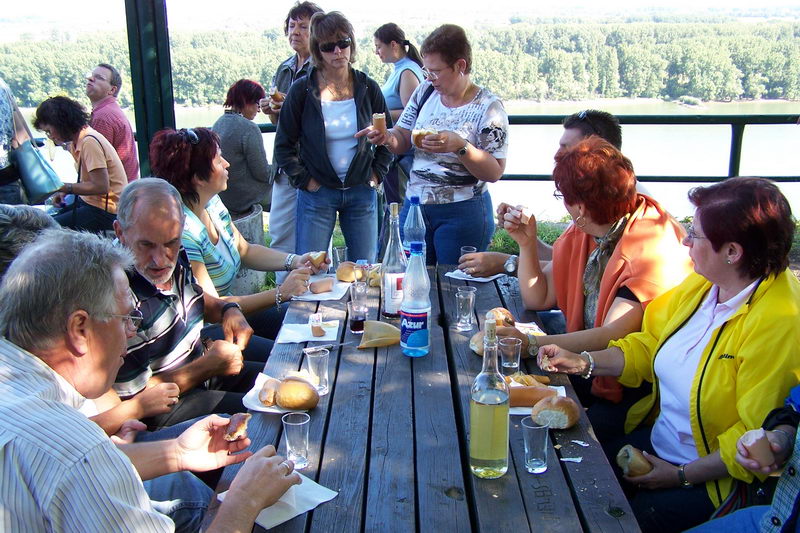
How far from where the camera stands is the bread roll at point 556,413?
192cm

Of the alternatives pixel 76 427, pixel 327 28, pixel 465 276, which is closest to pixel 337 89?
pixel 327 28

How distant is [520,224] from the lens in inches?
120

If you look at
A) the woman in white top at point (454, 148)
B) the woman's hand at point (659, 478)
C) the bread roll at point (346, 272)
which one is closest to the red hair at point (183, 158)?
the bread roll at point (346, 272)

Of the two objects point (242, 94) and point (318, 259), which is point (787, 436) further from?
point (242, 94)

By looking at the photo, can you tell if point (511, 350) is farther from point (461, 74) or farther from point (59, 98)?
point (59, 98)

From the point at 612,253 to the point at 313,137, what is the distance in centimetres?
225

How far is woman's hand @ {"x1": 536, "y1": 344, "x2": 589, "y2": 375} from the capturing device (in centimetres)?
231

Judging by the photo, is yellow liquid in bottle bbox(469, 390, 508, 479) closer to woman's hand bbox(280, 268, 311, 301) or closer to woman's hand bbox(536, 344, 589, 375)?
woman's hand bbox(536, 344, 589, 375)

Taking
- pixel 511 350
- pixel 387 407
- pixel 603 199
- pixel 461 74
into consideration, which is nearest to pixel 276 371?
pixel 387 407

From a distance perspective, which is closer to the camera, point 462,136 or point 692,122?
point 462,136

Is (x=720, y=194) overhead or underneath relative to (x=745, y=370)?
overhead

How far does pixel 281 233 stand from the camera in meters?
5.17

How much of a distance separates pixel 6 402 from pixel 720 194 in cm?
195

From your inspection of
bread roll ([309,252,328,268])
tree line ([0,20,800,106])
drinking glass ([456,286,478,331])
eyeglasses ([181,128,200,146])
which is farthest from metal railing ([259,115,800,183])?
drinking glass ([456,286,478,331])
